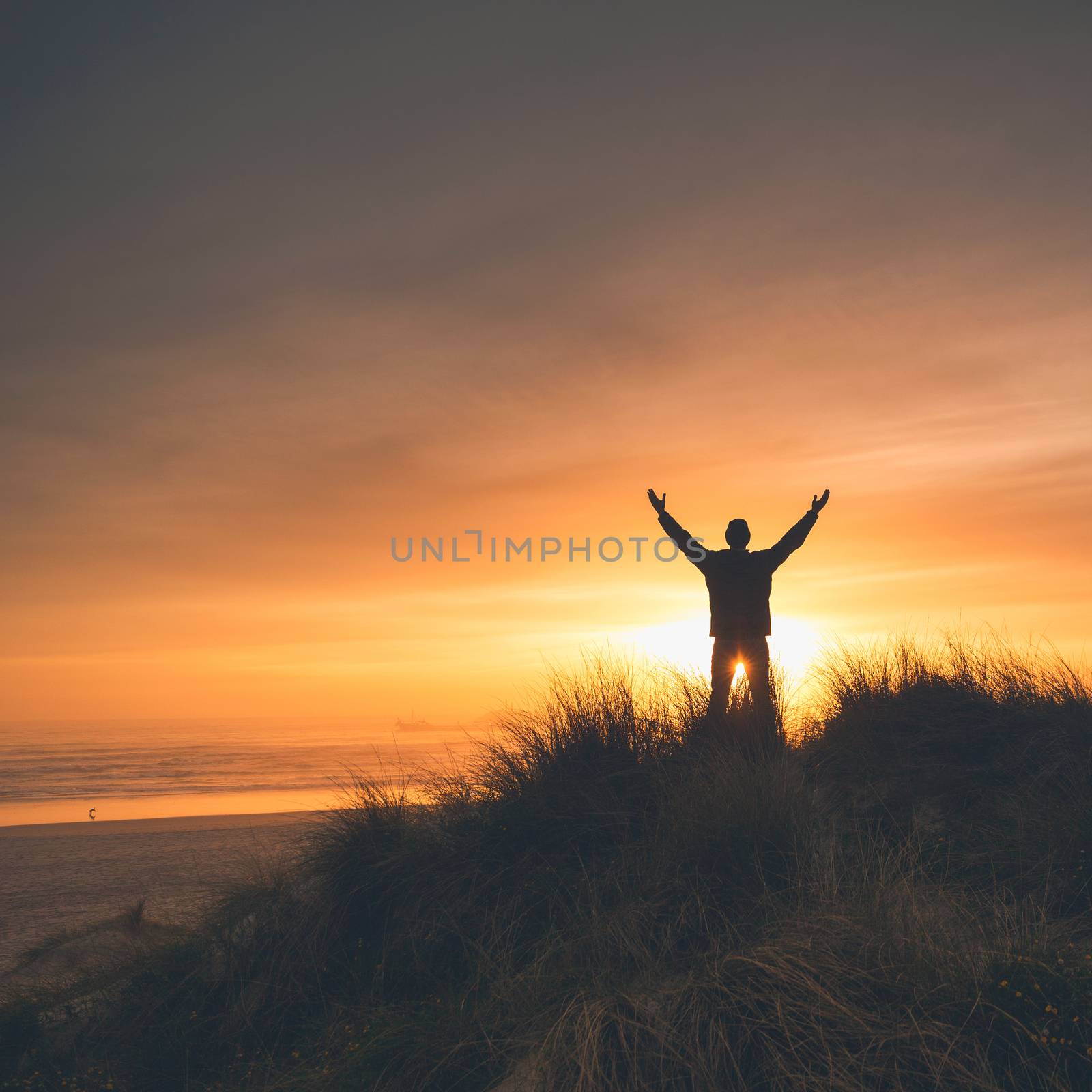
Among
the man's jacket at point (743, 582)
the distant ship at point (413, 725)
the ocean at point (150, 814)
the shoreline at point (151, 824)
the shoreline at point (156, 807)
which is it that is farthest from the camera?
the distant ship at point (413, 725)

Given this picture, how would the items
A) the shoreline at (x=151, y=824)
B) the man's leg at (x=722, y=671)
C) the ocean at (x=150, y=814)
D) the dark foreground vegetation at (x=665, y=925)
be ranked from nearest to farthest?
the dark foreground vegetation at (x=665, y=925) → the man's leg at (x=722, y=671) → the ocean at (x=150, y=814) → the shoreline at (x=151, y=824)

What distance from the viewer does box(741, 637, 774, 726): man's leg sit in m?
8.58

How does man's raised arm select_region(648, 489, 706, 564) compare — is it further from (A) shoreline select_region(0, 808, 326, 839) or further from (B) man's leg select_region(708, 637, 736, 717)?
(A) shoreline select_region(0, 808, 326, 839)

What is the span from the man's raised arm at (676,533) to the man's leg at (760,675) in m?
1.17

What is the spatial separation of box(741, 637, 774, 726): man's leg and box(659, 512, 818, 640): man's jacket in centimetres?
14

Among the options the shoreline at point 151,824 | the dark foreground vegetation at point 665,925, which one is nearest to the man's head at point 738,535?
the dark foreground vegetation at point 665,925

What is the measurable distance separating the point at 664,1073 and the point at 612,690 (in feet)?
15.3

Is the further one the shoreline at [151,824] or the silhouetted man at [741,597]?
the shoreline at [151,824]

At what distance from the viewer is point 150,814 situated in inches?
1009

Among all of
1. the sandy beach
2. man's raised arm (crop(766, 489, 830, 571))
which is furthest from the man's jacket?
the sandy beach

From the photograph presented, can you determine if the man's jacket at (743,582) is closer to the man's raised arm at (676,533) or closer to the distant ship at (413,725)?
the man's raised arm at (676,533)

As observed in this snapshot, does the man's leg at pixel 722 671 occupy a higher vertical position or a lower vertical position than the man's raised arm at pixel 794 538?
lower

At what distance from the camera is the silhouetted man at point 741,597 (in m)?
8.98

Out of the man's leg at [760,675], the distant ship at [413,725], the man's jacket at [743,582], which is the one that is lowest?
the man's leg at [760,675]
